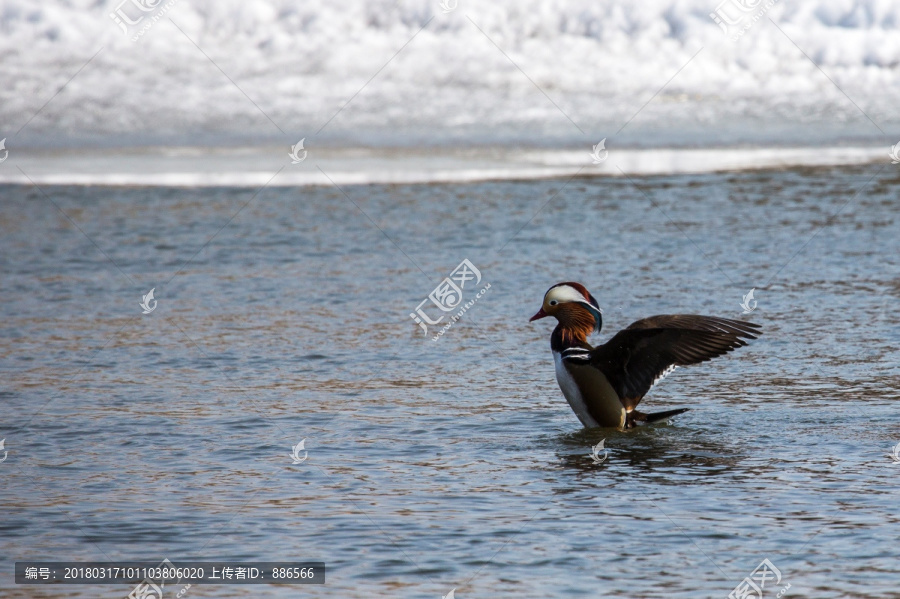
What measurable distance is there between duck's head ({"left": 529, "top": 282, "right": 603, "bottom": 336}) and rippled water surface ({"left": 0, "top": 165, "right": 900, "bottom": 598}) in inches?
25.5

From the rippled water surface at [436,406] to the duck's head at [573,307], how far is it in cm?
65

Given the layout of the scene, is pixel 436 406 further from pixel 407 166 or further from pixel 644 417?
pixel 407 166

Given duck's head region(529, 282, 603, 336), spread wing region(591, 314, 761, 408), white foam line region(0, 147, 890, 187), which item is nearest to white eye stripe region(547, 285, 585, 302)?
duck's head region(529, 282, 603, 336)

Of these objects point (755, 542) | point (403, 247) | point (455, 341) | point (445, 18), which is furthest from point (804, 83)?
point (755, 542)

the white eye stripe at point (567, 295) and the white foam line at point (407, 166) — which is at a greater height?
the white foam line at point (407, 166)

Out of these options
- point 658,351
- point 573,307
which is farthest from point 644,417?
point 573,307

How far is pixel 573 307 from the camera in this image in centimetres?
806

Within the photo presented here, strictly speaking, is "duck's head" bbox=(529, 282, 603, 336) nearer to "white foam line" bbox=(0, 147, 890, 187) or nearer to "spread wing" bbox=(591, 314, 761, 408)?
"spread wing" bbox=(591, 314, 761, 408)

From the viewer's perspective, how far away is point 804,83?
23.5m

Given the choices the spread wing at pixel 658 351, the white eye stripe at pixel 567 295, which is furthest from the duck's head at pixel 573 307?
the spread wing at pixel 658 351

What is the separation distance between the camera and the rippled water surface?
5938mm

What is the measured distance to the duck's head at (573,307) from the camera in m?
7.98

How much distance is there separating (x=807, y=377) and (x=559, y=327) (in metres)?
2.06

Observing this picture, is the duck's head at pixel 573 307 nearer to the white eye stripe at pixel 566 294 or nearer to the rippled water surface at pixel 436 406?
the white eye stripe at pixel 566 294
